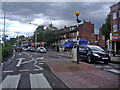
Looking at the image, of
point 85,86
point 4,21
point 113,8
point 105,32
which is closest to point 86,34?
point 105,32

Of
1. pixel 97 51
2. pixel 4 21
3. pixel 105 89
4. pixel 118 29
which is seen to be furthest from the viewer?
pixel 118 29

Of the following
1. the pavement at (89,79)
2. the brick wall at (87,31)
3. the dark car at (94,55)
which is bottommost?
the pavement at (89,79)

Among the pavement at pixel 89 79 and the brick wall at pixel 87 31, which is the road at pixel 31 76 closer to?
the pavement at pixel 89 79

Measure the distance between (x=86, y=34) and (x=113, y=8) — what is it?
72.4ft

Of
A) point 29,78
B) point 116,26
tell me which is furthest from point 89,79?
point 116,26

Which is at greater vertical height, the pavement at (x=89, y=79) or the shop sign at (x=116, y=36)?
the shop sign at (x=116, y=36)

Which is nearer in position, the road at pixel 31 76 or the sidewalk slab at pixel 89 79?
the sidewalk slab at pixel 89 79

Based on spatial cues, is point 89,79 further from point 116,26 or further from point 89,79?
point 116,26

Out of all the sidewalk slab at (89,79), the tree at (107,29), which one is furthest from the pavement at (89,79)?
the tree at (107,29)

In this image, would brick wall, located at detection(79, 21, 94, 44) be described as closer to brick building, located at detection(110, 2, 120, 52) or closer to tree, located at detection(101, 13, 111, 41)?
tree, located at detection(101, 13, 111, 41)

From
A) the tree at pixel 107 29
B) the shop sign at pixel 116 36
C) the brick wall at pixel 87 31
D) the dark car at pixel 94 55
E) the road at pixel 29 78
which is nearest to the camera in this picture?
the road at pixel 29 78

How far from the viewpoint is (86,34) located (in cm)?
5066

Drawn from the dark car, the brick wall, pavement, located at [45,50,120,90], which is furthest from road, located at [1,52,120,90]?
the brick wall

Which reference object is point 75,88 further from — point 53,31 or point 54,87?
point 53,31
